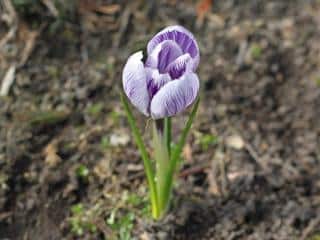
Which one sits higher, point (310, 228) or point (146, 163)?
point (146, 163)

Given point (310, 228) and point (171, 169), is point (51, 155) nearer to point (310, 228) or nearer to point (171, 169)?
point (171, 169)

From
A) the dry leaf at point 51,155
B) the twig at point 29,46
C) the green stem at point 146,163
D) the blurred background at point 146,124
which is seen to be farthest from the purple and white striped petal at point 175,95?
the twig at point 29,46

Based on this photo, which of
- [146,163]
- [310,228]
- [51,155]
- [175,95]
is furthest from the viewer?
[51,155]

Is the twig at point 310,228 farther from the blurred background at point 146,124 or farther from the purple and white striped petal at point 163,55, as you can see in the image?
the purple and white striped petal at point 163,55

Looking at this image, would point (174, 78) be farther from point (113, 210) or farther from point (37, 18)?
point (37, 18)

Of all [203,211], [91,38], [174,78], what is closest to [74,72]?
[91,38]

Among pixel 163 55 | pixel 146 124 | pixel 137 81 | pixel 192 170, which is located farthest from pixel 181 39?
Result: pixel 192 170
